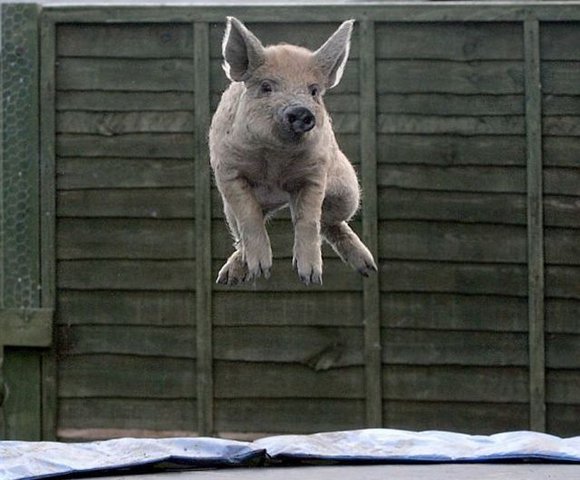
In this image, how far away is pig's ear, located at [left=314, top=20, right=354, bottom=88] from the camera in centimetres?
369

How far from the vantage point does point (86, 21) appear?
7469 millimetres

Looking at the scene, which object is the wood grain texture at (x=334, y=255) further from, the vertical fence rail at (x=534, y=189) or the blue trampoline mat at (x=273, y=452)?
the blue trampoline mat at (x=273, y=452)

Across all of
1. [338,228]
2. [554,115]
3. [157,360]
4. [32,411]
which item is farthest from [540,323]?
[338,228]

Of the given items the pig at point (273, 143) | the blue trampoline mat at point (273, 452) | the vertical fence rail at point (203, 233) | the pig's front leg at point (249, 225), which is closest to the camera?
the pig at point (273, 143)

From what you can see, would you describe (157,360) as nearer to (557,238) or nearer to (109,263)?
(109,263)

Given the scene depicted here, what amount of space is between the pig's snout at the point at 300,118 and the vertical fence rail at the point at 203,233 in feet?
12.5

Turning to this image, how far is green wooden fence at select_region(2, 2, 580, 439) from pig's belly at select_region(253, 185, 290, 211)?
329cm

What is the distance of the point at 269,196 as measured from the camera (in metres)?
4.05

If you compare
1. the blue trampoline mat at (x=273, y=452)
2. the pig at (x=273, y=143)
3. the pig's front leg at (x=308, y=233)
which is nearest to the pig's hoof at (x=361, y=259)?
the pig at (x=273, y=143)

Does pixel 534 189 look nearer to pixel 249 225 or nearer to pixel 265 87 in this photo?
pixel 249 225

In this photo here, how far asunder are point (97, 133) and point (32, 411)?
4.35ft

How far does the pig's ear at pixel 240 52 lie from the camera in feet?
11.9

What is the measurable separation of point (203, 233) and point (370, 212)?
766mm

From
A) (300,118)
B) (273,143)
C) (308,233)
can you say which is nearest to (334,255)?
(308,233)
